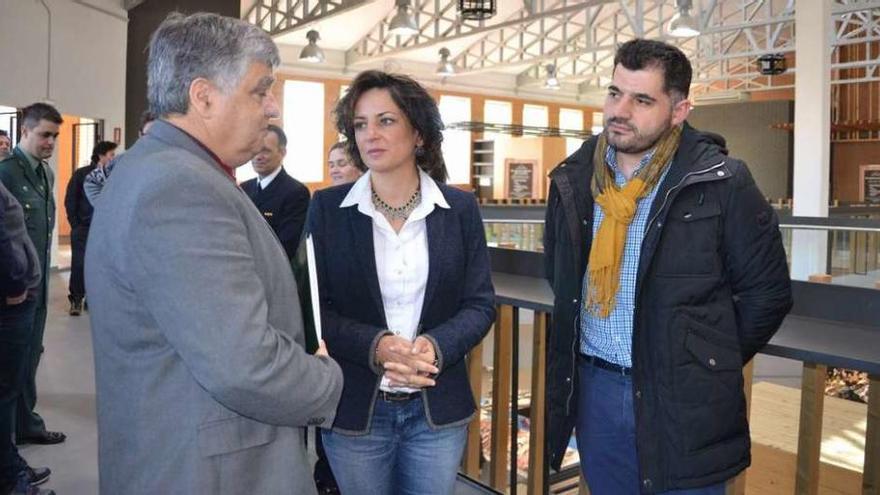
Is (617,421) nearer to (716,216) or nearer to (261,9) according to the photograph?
(716,216)

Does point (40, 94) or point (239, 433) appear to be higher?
point (40, 94)

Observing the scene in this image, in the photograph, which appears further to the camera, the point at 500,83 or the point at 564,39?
the point at 500,83

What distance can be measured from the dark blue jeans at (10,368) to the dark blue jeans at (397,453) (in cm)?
171

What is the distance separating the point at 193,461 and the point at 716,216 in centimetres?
107

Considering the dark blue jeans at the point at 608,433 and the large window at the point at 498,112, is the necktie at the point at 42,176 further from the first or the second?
the large window at the point at 498,112

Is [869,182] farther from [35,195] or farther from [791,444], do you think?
[35,195]

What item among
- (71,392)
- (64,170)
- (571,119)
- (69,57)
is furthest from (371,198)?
(571,119)

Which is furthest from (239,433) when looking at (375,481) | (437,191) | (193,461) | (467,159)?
(467,159)

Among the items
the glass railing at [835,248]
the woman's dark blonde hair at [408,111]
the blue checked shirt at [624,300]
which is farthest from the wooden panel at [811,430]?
the glass railing at [835,248]

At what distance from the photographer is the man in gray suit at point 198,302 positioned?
105 cm

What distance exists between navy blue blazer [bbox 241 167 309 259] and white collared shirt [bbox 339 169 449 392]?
4.75 feet

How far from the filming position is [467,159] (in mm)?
21375

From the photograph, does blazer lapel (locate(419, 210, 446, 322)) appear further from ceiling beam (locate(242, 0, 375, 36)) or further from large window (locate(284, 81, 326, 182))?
large window (locate(284, 81, 326, 182))

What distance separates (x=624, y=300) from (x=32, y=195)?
3.30 meters
